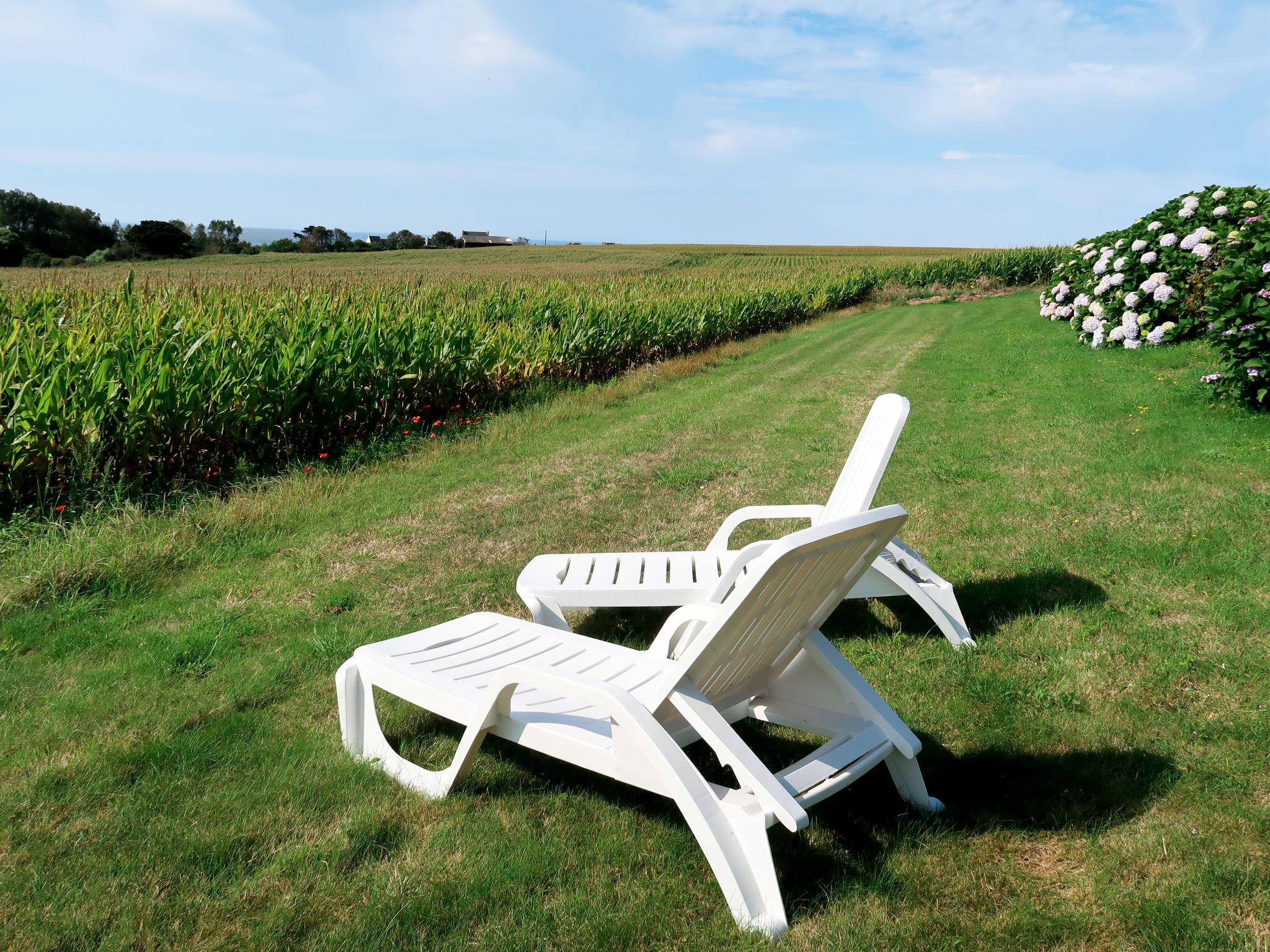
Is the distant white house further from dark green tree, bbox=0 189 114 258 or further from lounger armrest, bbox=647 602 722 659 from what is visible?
lounger armrest, bbox=647 602 722 659

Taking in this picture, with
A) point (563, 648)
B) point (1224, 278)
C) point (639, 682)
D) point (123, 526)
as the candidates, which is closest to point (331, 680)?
point (563, 648)

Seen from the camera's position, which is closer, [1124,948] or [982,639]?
[1124,948]

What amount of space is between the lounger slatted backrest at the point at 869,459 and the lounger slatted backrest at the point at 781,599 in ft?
1.82

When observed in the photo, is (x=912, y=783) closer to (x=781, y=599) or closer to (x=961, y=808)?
(x=961, y=808)

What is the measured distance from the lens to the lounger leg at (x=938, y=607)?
393 centimetres

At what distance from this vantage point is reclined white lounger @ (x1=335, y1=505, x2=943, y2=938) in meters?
2.28

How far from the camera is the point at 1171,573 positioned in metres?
4.48

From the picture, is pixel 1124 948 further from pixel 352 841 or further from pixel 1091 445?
pixel 1091 445

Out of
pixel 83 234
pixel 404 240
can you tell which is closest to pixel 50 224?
pixel 83 234

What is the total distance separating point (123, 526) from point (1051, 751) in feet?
17.2

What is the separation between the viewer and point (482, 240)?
316ft

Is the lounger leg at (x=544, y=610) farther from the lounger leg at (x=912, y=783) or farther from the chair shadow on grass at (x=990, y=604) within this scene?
the lounger leg at (x=912, y=783)

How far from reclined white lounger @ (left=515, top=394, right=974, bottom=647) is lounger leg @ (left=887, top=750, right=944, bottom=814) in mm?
872

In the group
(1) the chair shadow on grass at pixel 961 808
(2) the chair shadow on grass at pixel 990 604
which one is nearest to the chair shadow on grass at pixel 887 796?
(1) the chair shadow on grass at pixel 961 808
